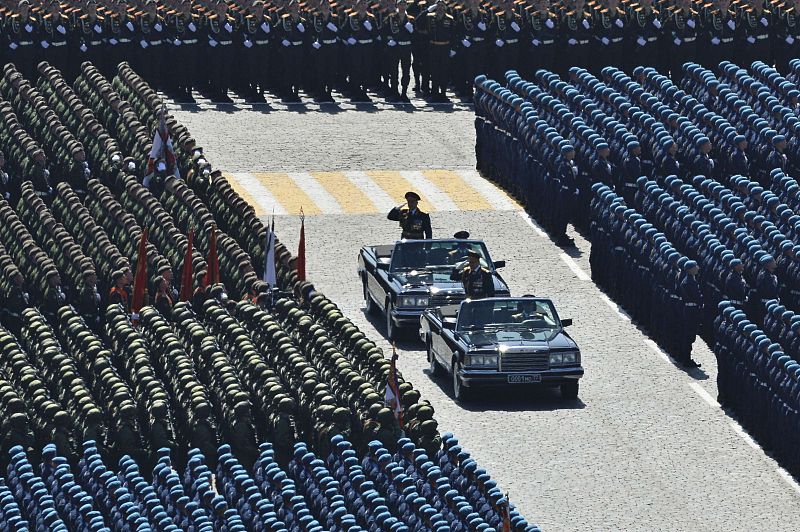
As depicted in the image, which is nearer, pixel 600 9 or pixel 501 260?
pixel 501 260

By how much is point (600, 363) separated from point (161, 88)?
55.1ft

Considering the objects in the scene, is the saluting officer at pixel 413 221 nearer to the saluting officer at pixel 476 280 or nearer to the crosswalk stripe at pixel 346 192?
the saluting officer at pixel 476 280

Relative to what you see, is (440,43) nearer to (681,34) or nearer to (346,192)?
(681,34)

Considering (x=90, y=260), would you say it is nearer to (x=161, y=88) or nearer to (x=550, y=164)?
(x=550, y=164)

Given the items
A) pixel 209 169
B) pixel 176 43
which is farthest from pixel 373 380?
pixel 176 43

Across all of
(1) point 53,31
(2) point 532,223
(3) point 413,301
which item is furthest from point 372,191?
(3) point 413,301

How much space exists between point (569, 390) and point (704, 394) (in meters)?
1.84

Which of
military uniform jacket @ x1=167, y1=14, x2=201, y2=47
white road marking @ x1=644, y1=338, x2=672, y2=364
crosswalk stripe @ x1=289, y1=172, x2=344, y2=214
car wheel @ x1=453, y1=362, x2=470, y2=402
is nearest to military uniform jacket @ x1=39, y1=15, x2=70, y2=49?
military uniform jacket @ x1=167, y1=14, x2=201, y2=47

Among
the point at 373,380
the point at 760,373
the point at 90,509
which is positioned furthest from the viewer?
the point at 760,373

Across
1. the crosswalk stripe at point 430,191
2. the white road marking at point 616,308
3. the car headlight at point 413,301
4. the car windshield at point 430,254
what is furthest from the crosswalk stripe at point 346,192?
the car headlight at point 413,301

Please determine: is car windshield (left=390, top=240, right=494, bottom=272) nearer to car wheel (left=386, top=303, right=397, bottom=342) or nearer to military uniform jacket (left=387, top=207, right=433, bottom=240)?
car wheel (left=386, top=303, right=397, bottom=342)

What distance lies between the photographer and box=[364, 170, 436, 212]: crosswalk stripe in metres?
47.9

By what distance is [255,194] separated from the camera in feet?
159

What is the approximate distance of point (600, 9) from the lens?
54125mm
